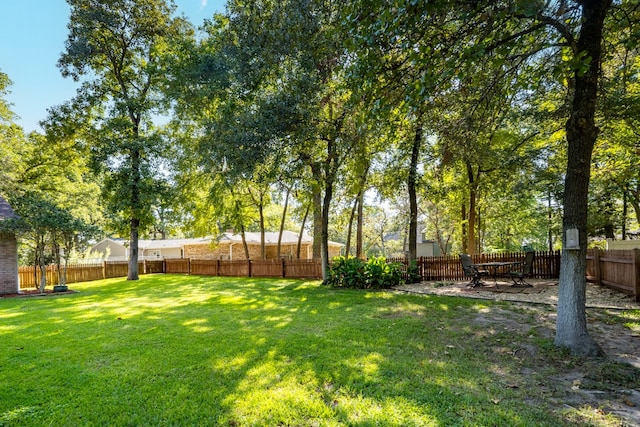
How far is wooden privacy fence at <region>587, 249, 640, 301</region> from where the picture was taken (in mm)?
7132

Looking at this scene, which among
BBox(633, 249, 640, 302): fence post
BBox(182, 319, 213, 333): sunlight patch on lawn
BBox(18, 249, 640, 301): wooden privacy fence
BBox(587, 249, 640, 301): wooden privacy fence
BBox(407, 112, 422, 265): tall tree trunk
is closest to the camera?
BBox(182, 319, 213, 333): sunlight patch on lawn

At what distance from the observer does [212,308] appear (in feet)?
27.0

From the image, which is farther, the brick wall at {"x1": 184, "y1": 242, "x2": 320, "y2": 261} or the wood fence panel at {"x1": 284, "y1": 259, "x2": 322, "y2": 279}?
the brick wall at {"x1": 184, "y1": 242, "x2": 320, "y2": 261}

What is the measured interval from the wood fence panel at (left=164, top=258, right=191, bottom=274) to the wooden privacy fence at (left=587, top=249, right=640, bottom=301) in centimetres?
1972

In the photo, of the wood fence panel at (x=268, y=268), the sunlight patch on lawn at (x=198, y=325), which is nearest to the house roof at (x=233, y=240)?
the wood fence panel at (x=268, y=268)

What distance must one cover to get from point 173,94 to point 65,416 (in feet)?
48.8

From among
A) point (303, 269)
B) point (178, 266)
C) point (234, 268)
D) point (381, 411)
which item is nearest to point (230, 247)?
point (178, 266)

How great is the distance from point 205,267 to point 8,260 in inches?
349

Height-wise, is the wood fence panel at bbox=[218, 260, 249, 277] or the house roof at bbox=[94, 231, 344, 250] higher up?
the house roof at bbox=[94, 231, 344, 250]

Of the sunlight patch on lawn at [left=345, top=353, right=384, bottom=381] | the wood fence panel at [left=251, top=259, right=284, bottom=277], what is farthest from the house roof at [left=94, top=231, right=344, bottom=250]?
the sunlight patch on lawn at [left=345, top=353, right=384, bottom=381]

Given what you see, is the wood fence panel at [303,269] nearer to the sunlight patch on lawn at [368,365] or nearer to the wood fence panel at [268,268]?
the wood fence panel at [268,268]

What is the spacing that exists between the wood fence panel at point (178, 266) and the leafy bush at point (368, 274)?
12733 millimetres

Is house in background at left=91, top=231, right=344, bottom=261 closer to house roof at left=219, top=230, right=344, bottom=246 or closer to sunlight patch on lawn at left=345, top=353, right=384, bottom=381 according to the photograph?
house roof at left=219, top=230, right=344, bottom=246

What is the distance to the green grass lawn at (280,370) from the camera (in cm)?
293
